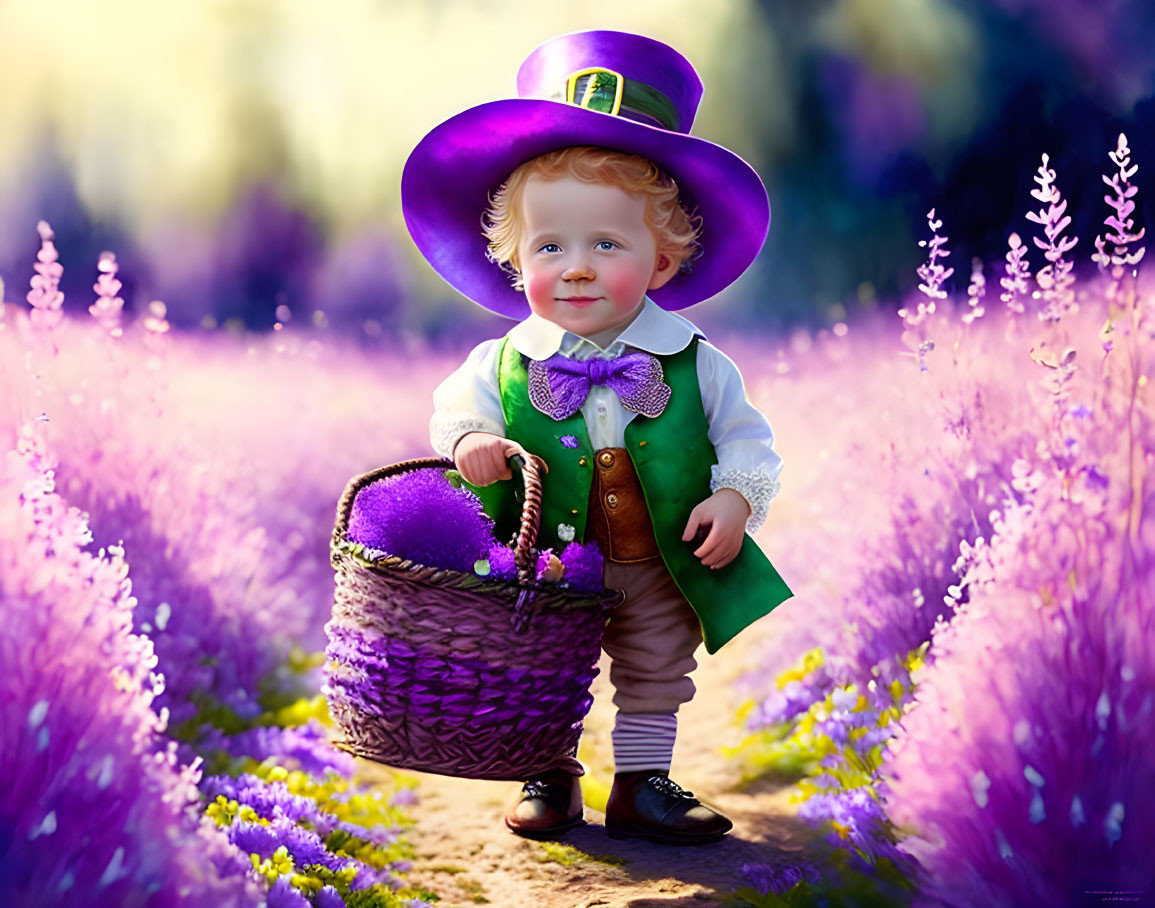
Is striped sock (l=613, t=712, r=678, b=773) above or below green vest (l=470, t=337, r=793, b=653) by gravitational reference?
below

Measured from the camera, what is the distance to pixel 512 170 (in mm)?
2471

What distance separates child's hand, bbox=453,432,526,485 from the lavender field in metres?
0.68

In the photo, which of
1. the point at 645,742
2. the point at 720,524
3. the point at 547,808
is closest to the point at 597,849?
the point at 547,808

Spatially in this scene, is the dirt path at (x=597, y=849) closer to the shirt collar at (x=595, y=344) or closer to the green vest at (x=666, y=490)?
the green vest at (x=666, y=490)

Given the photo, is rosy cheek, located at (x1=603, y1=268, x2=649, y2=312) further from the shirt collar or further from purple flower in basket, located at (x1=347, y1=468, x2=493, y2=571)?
purple flower in basket, located at (x1=347, y1=468, x2=493, y2=571)

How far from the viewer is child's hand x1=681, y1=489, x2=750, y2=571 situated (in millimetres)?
2352

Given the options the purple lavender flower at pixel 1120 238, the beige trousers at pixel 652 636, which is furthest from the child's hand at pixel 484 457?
the purple lavender flower at pixel 1120 238

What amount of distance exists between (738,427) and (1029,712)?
830 millimetres

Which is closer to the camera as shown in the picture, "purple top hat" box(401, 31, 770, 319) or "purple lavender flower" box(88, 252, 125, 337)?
"purple top hat" box(401, 31, 770, 319)

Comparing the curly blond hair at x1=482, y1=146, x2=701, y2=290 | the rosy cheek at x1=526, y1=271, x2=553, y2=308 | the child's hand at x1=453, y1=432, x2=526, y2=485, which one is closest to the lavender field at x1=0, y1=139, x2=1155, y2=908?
the curly blond hair at x1=482, y1=146, x2=701, y2=290

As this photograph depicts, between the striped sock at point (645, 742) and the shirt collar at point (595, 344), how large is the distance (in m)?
0.80

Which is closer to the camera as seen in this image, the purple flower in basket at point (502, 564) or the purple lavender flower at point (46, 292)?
the purple flower in basket at point (502, 564)

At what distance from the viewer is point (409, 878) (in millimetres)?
2318

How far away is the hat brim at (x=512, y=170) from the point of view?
7.59ft
